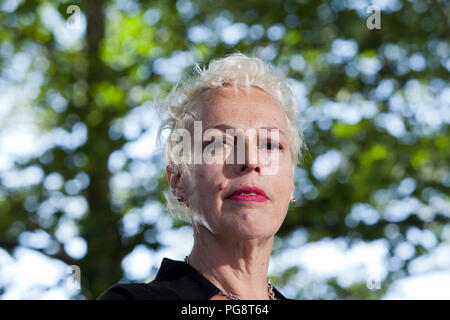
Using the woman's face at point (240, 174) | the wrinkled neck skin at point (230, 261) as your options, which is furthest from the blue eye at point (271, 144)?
the wrinkled neck skin at point (230, 261)

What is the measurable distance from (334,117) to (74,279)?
2978 mm

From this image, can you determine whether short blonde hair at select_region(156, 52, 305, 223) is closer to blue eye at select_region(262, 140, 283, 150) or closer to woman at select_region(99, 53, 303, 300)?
woman at select_region(99, 53, 303, 300)

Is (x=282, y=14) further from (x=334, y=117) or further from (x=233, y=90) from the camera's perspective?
(x=233, y=90)

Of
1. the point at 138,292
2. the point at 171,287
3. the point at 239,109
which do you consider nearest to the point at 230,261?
the point at 171,287

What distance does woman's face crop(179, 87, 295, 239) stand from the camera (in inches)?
63.9

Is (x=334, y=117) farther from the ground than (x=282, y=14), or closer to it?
closer to it

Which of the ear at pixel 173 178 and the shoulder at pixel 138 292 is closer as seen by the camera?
the shoulder at pixel 138 292

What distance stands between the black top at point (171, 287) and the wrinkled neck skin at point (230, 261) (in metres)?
0.04

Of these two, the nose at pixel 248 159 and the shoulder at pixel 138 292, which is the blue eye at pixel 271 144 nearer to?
the nose at pixel 248 159

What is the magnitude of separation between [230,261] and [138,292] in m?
0.32

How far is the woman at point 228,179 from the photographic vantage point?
1.63 metres

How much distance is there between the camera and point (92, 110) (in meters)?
5.45

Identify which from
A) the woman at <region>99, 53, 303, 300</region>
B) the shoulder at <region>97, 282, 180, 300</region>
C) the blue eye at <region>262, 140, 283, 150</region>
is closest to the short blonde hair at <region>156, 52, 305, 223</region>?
the woman at <region>99, 53, 303, 300</region>

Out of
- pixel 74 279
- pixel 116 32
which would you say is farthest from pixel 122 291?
pixel 116 32
